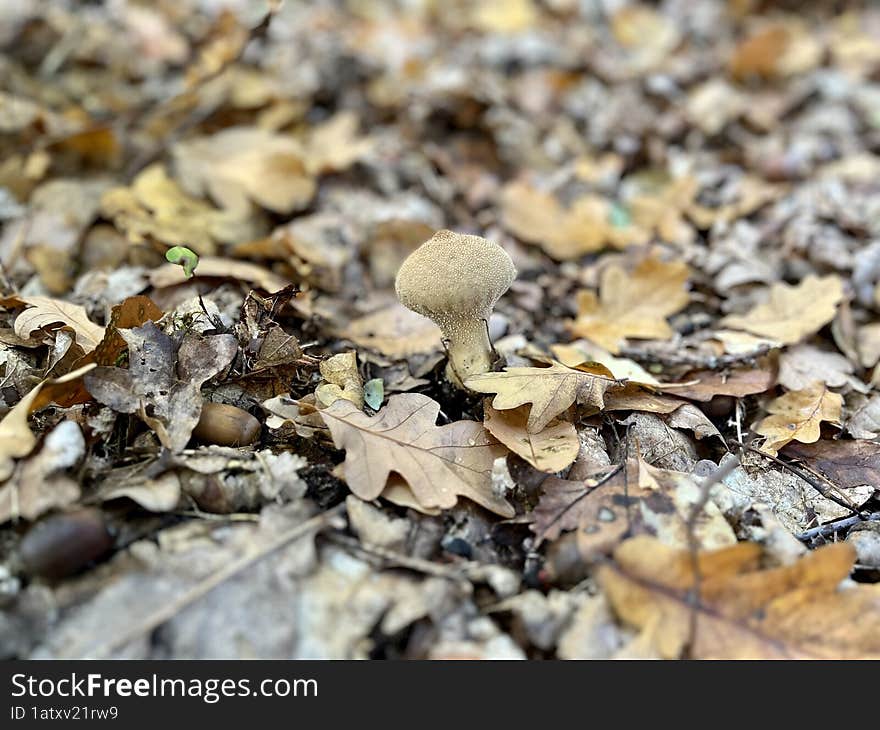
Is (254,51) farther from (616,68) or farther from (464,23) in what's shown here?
(616,68)

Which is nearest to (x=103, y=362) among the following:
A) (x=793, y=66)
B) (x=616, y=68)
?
(x=616, y=68)

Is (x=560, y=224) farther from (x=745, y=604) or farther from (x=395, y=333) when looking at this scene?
(x=745, y=604)

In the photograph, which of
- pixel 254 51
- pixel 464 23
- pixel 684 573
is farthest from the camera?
pixel 464 23

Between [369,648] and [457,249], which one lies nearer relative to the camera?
[369,648]
